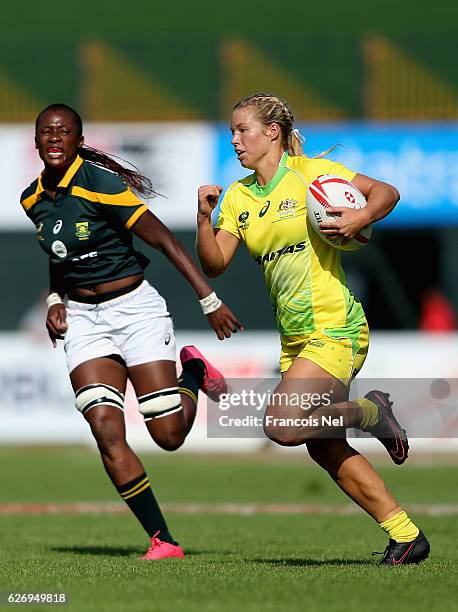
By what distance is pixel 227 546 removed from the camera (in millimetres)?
8789

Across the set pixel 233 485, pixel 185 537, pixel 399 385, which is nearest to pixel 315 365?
pixel 185 537

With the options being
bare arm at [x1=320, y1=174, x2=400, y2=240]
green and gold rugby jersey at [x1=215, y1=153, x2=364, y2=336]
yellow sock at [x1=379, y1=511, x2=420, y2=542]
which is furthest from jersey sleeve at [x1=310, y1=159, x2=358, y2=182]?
yellow sock at [x1=379, y1=511, x2=420, y2=542]

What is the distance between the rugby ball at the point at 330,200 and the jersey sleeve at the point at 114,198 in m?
1.11

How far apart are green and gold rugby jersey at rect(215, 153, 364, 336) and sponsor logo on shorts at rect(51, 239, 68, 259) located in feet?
3.73

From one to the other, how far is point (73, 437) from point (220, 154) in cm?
526

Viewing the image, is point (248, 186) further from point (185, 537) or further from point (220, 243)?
point (185, 537)

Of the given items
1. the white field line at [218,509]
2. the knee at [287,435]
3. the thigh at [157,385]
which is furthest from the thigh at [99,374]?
the white field line at [218,509]

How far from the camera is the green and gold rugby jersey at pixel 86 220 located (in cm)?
763

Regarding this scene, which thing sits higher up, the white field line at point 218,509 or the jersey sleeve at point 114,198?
the jersey sleeve at point 114,198

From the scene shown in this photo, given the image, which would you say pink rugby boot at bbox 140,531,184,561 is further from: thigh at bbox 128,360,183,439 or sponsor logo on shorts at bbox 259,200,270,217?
sponsor logo on shorts at bbox 259,200,270,217

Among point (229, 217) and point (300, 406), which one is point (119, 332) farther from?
point (300, 406)

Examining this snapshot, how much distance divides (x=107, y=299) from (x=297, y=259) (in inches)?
51.9

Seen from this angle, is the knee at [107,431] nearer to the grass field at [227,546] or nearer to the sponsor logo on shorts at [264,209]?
the grass field at [227,546]

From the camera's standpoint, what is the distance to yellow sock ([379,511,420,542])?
714cm
